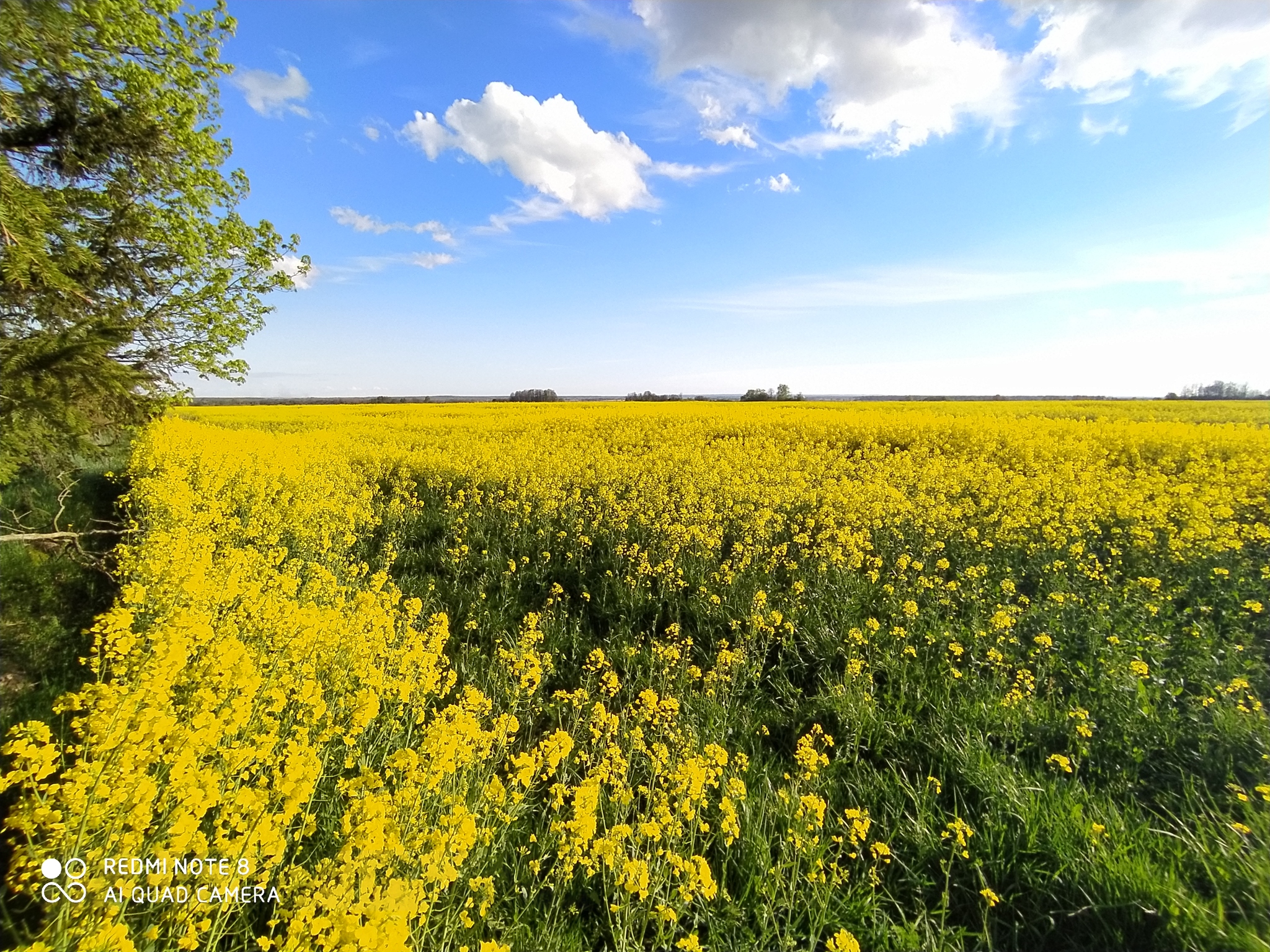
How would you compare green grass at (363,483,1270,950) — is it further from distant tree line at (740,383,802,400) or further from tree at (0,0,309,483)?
distant tree line at (740,383,802,400)

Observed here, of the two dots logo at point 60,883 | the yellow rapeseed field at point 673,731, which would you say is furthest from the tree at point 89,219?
the two dots logo at point 60,883

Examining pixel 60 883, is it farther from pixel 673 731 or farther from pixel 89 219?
pixel 89 219

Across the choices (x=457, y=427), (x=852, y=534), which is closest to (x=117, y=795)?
(x=852, y=534)

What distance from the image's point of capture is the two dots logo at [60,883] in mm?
1588

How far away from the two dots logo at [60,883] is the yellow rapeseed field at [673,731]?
0.03m

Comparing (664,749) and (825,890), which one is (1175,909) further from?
(664,749)

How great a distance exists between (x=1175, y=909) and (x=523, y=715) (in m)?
3.67

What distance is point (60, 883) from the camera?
164 centimetres

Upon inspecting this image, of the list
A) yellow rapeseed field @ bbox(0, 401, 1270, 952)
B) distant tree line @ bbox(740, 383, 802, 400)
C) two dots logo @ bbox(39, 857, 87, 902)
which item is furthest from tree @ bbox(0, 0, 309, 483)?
distant tree line @ bbox(740, 383, 802, 400)

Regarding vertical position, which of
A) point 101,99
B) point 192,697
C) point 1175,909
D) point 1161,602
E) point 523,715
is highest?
point 101,99

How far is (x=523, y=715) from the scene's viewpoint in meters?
4.14

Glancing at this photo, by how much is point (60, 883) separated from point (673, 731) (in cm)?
293

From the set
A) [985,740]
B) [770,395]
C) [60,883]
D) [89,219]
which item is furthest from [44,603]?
[770,395]

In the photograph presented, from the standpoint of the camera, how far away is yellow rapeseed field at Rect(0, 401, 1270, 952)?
1.95 m
